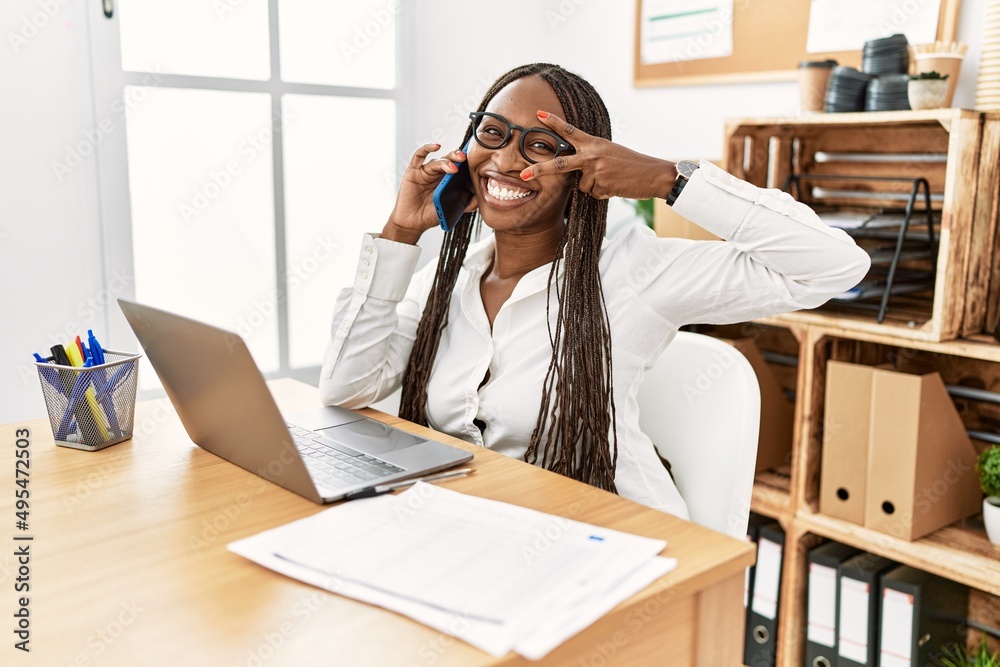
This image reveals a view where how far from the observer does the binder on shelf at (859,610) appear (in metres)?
1.84

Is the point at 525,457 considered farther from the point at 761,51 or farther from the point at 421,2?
the point at 421,2

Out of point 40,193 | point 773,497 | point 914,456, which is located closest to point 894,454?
point 914,456

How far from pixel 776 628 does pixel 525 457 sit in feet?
3.53

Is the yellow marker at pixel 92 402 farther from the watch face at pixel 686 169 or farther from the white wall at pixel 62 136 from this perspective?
the white wall at pixel 62 136

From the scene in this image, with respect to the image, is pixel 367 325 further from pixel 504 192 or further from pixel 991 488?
pixel 991 488

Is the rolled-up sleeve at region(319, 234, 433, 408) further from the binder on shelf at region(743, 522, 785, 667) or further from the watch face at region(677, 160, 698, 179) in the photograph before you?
the binder on shelf at region(743, 522, 785, 667)

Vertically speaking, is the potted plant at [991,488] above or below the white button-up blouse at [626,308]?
below

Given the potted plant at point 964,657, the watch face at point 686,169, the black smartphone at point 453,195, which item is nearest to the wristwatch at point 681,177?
the watch face at point 686,169

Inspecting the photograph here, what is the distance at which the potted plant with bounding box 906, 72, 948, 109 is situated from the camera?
5.54ft

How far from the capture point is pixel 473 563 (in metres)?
0.75

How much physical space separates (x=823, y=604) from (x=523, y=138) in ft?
4.34

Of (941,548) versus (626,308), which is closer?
(626,308)

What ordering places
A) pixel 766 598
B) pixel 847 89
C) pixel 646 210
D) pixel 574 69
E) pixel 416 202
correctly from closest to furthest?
1. pixel 416 202
2. pixel 847 89
3. pixel 766 598
4. pixel 646 210
5. pixel 574 69

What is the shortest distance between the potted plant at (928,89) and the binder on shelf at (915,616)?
996 mm
